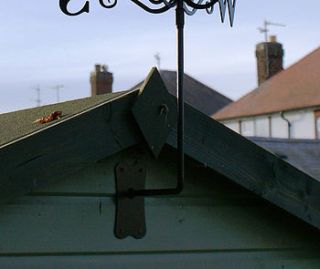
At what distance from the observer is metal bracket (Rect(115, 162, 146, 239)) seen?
2758 mm

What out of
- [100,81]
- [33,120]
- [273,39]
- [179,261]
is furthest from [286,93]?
[179,261]

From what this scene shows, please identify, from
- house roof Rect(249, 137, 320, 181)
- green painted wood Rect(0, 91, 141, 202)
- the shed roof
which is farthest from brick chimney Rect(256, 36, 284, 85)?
green painted wood Rect(0, 91, 141, 202)

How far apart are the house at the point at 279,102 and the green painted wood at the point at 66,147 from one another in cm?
2686

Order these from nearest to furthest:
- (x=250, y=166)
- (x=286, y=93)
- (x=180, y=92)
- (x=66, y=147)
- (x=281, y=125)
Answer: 1. (x=66, y=147)
2. (x=180, y=92)
3. (x=250, y=166)
4. (x=281, y=125)
5. (x=286, y=93)

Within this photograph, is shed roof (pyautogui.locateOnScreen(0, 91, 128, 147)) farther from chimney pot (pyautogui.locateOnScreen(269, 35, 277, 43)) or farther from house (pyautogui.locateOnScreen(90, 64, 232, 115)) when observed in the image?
chimney pot (pyautogui.locateOnScreen(269, 35, 277, 43))

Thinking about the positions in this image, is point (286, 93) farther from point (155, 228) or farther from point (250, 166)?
point (155, 228)

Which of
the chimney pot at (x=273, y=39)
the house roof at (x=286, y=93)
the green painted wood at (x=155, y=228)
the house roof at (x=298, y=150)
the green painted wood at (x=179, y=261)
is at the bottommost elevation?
the green painted wood at (x=179, y=261)

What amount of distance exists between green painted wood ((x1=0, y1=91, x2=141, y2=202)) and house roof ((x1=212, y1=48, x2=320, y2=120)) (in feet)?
88.2

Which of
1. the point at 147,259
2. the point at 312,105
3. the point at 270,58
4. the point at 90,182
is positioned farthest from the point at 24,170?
the point at 270,58

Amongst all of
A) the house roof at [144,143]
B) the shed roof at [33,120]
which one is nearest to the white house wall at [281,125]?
the shed roof at [33,120]

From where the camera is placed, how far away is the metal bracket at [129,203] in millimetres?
2758

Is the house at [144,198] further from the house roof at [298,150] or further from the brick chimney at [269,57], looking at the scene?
the brick chimney at [269,57]

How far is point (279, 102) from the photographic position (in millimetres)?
31938

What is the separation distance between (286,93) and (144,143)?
3002 cm
